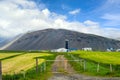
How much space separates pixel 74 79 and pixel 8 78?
8070 millimetres

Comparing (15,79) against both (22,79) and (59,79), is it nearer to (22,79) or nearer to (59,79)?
(22,79)

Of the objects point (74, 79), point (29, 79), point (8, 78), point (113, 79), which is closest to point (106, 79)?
point (113, 79)

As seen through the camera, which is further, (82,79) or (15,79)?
(82,79)

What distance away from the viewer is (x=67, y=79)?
1532 inches

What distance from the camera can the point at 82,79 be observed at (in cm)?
3916

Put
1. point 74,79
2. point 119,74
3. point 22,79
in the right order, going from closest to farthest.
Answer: point 22,79 → point 74,79 → point 119,74

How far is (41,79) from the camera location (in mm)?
38844

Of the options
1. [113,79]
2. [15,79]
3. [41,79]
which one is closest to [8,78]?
[15,79]

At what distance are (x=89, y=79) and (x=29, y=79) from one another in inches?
296

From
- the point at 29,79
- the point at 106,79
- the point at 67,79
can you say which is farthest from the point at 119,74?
the point at 29,79

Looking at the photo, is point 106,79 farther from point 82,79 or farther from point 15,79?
point 15,79

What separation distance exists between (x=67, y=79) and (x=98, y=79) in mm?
3720

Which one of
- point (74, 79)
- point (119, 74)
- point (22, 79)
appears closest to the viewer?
point (22, 79)

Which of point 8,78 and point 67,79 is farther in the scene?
point 67,79
